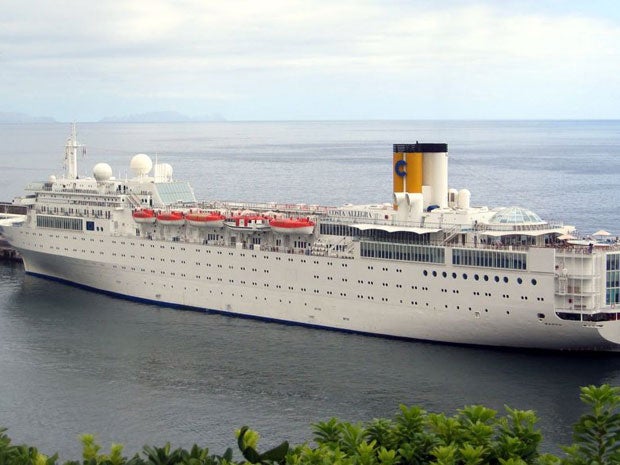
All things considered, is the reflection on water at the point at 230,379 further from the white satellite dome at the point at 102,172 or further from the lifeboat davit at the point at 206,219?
the white satellite dome at the point at 102,172

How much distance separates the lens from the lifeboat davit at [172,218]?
52312 mm

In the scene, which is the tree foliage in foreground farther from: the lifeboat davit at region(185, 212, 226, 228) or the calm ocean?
the lifeboat davit at region(185, 212, 226, 228)

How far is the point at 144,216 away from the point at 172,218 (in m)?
2.16

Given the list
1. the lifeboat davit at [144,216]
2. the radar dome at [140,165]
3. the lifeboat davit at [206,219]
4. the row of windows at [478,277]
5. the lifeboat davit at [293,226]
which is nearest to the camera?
the row of windows at [478,277]

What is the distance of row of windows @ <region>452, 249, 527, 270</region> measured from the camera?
4128cm

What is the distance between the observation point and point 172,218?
5238 centimetres

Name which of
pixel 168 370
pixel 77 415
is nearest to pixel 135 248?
pixel 168 370

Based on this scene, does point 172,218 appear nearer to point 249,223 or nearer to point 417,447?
point 249,223

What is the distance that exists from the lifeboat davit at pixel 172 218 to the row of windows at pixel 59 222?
273 inches

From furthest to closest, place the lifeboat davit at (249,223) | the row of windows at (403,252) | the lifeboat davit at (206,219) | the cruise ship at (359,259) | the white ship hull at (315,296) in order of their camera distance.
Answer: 1. the lifeboat davit at (206,219)
2. the lifeboat davit at (249,223)
3. the row of windows at (403,252)
4. the white ship hull at (315,296)
5. the cruise ship at (359,259)

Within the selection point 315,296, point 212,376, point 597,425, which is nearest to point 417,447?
point 597,425

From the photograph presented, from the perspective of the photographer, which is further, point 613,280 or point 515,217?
point 515,217

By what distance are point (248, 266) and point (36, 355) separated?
12045 mm

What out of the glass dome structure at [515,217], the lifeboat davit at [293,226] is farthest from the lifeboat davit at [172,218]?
the glass dome structure at [515,217]
